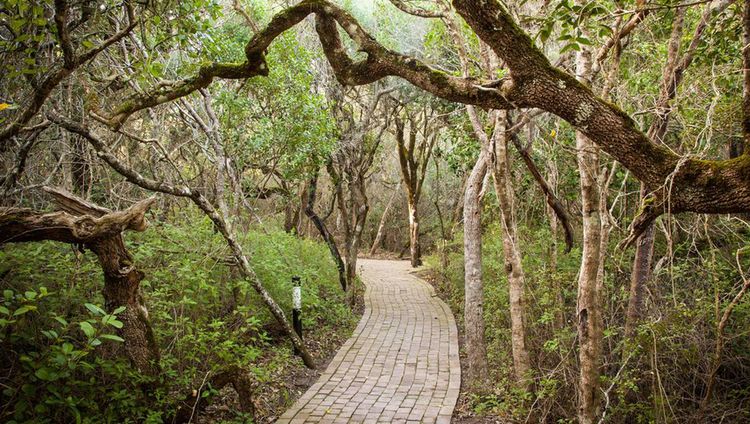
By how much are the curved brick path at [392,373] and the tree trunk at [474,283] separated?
469 millimetres

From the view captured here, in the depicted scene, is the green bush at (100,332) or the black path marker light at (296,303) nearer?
the green bush at (100,332)

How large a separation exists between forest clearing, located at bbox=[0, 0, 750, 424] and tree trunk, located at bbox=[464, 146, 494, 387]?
0.04 m

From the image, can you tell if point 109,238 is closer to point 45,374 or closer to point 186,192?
point 45,374

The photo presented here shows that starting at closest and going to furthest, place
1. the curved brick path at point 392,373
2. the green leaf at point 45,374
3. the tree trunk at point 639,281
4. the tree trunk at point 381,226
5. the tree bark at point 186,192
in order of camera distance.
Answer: the green leaf at point 45,374 < the tree bark at point 186,192 < the tree trunk at point 639,281 < the curved brick path at point 392,373 < the tree trunk at point 381,226

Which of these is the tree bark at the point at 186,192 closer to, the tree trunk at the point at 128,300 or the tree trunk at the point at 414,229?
the tree trunk at the point at 128,300

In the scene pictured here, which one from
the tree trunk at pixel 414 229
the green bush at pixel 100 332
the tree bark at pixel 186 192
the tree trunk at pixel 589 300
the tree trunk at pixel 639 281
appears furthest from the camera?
the tree trunk at pixel 414 229

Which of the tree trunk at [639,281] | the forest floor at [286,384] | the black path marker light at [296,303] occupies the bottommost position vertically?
the forest floor at [286,384]

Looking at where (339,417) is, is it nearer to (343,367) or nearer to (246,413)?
(246,413)

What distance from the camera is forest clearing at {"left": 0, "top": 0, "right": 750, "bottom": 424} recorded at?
3992 mm

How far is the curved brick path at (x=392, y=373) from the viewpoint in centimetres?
688

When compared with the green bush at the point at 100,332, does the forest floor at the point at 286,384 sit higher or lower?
lower

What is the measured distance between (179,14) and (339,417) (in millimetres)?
5077

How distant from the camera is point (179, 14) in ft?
18.2

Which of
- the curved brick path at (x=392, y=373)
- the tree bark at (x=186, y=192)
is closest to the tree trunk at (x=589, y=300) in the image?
the curved brick path at (x=392, y=373)
